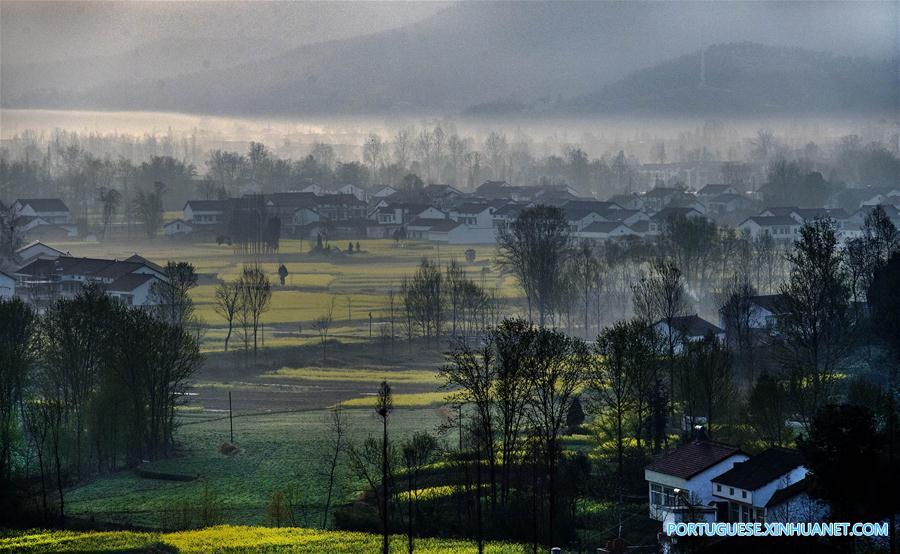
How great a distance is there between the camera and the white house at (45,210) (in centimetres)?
6278

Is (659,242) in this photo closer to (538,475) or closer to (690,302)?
(690,302)

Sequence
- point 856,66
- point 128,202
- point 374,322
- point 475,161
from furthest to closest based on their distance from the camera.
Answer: point 856,66 → point 475,161 → point 128,202 → point 374,322

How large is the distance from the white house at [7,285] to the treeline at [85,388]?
11.2m

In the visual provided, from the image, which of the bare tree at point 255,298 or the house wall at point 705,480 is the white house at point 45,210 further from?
the house wall at point 705,480

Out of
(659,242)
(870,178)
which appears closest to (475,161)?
(870,178)

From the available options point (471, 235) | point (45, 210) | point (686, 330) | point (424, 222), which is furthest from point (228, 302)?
point (45, 210)

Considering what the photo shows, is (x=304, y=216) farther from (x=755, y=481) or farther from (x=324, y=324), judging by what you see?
(x=755, y=481)

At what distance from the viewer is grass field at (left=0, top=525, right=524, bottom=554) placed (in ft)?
57.1

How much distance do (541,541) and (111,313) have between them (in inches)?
511

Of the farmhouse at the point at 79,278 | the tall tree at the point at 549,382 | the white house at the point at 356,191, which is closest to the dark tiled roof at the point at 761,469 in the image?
the tall tree at the point at 549,382

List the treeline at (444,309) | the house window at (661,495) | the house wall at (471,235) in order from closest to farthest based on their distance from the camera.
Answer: the house window at (661,495)
the treeline at (444,309)
the house wall at (471,235)

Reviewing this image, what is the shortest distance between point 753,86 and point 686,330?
141 metres

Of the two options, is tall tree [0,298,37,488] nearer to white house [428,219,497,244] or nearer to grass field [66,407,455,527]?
grass field [66,407,455,527]

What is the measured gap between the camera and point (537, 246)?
42125 mm
